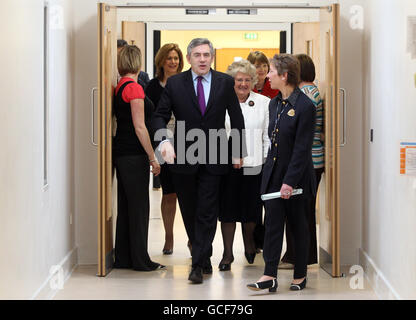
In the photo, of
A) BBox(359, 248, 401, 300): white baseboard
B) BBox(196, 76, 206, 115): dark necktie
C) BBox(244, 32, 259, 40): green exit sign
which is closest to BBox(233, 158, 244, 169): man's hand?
BBox(196, 76, 206, 115): dark necktie

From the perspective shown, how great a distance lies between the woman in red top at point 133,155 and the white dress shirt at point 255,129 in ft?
2.22

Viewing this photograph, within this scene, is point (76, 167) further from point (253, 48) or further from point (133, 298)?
point (253, 48)

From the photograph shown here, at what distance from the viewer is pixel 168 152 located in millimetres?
4609

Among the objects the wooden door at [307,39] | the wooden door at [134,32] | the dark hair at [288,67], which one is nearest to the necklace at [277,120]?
the dark hair at [288,67]

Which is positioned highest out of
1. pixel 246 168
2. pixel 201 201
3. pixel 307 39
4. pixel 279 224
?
pixel 307 39

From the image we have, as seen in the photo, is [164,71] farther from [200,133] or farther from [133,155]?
[200,133]

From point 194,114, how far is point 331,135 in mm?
1033

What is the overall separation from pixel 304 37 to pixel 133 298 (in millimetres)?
4143

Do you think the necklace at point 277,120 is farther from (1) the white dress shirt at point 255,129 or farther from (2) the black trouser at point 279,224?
(1) the white dress shirt at point 255,129

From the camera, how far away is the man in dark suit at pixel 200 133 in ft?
16.1

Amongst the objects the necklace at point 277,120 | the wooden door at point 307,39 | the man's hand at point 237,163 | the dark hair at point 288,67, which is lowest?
the man's hand at point 237,163

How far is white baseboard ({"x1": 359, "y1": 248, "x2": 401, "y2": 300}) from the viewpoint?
4293 millimetres

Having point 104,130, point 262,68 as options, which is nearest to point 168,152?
point 104,130

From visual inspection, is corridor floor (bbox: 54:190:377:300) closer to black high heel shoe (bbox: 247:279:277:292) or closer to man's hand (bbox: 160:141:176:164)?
black high heel shoe (bbox: 247:279:277:292)
